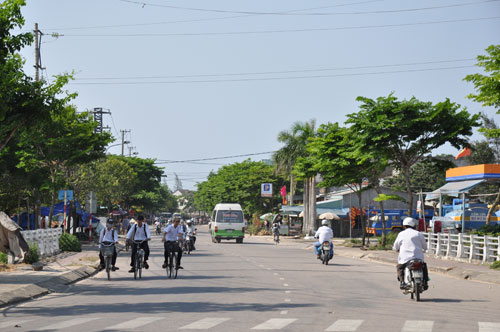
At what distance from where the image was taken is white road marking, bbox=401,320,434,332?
1030cm

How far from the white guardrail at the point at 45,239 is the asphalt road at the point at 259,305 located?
5.53 metres

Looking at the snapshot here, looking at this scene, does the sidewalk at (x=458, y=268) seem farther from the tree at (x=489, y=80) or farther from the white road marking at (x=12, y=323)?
the white road marking at (x=12, y=323)

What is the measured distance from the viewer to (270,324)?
10.9 m

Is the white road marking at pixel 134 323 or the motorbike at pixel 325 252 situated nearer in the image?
the white road marking at pixel 134 323

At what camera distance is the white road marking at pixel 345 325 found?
10.3m

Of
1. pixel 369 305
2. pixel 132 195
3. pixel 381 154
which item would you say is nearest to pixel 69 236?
pixel 381 154

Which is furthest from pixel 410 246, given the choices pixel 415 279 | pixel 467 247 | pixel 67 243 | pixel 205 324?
pixel 67 243

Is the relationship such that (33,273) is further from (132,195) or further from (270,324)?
(132,195)

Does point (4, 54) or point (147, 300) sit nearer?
point (147, 300)

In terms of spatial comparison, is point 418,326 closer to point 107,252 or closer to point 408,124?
point 107,252

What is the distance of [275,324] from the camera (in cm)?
1085

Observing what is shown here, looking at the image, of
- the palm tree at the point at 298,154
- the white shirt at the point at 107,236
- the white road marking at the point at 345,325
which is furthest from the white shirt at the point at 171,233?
the palm tree at the point at 298,154

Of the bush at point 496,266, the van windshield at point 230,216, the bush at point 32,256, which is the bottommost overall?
the bush at point 496,266

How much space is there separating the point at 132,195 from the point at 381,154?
62.5 m
